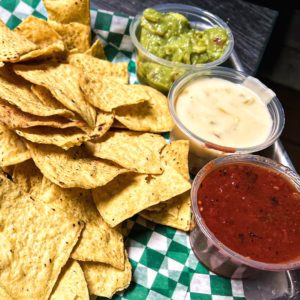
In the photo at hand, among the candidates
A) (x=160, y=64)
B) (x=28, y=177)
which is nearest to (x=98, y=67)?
(x=160, y=64)

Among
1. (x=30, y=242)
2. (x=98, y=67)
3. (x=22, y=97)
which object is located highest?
(x=22, y=97)

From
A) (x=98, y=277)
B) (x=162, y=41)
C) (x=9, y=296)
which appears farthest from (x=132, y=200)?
(x=162, y=41)

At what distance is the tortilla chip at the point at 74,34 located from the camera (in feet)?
8.10

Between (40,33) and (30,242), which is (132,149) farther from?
(40,33)

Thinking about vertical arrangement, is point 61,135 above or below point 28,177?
above

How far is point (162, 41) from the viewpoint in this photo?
2.55m

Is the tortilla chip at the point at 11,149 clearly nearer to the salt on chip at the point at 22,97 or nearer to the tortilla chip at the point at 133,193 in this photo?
the salt on chip at the point at 22,97

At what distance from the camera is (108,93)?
2.23 meters

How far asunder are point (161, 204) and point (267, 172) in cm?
53

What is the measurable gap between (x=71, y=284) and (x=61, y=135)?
637mm

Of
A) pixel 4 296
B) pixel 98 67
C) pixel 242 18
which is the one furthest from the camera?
pixel 242 18

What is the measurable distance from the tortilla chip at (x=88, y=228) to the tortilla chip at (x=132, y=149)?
8.8 inches

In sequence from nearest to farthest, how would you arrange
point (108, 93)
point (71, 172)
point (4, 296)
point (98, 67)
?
point (4, 296) < point (71, 172) < point (108, 93) < point (98, 67)

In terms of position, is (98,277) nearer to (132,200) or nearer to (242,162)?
(132,200)
